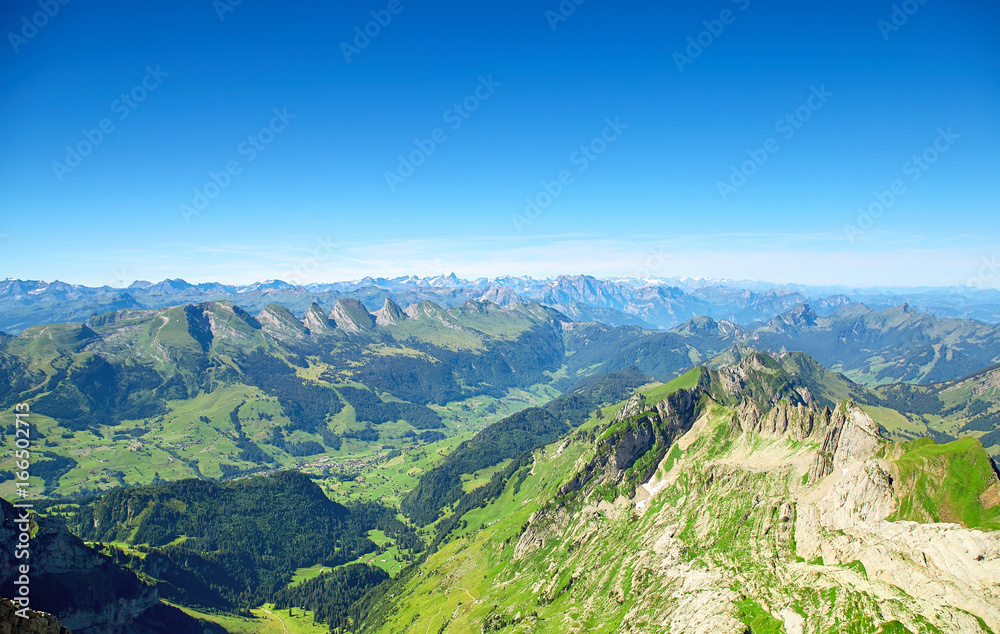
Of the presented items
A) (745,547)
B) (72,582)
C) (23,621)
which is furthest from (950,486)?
(72,582)

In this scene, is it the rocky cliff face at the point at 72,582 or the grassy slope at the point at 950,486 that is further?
the rocky cliff face at the point at 72,582

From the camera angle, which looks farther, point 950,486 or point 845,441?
point 845,441

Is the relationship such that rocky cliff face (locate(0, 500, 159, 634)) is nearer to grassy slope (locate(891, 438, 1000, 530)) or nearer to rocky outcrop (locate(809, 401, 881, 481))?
rocky outcrop (locate(809, 401, 881, 481))

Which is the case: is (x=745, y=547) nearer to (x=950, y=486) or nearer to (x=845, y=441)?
(x=845, y=441)

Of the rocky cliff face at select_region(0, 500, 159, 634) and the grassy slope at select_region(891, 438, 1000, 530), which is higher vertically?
the grassy slope at select_region(891, 438, 1000, 530)

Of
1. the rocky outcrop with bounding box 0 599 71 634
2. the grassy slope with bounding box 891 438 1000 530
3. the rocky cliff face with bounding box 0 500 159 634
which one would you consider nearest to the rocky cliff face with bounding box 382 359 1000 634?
the grassy slope with bounding box 891 438 1000 530

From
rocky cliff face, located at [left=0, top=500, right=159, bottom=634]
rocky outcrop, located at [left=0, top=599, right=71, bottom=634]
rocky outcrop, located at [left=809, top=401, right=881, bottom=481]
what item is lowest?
rocky cliff face, located at [left=0, top=500, right=159, bottom=634]

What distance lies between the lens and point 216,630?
185000 millimetres

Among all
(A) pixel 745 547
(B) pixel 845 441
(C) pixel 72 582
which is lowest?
(C) pixel 72 582

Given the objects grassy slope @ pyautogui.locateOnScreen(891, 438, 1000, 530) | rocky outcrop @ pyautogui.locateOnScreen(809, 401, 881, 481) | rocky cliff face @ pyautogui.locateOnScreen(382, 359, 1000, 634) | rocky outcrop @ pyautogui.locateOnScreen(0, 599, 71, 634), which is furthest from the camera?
rocky outcrop @ pyautogui.locateOnScreen(809, 401, 881, 481)

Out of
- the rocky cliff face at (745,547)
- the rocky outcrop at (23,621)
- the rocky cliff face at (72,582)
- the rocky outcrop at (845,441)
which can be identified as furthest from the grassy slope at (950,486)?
the rocky cliff face at (72,582)

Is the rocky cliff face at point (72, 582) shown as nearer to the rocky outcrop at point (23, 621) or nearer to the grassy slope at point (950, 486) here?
the rocky outcrop at point (23, 621)

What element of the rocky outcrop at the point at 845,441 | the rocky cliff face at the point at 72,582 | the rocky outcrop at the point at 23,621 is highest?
the rocky outcrop at the point at 23,621

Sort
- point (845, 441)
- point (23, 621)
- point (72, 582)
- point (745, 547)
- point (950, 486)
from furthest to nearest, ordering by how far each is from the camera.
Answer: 1. point (72, 582)
2. point (845, 441)
3. point (745, 547)
4. point (950, 486)
5. point (23, 621)
